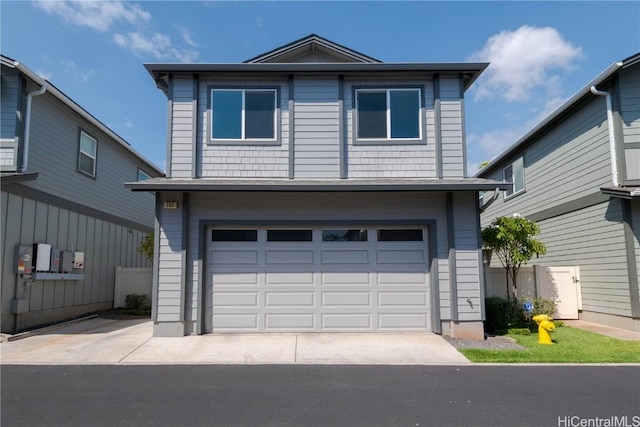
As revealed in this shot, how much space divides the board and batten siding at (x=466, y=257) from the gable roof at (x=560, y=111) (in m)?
4.77

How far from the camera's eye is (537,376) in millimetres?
6258

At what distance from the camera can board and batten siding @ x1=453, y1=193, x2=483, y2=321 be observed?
900 cm

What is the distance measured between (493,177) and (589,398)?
47.2 ft

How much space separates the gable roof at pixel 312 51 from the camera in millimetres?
10875

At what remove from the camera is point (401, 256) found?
31.1 feet

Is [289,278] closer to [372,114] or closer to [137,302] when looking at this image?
[372,114]

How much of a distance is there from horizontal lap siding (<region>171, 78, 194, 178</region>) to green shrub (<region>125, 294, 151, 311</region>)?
5.74 m

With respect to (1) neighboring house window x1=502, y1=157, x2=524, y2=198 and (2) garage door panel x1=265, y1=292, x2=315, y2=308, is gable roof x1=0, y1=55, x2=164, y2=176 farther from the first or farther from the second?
(1) neighboring house window x1=502, y1=157, x2=524, y2=198

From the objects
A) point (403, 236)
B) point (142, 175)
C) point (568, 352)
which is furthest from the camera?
point (142, 175)

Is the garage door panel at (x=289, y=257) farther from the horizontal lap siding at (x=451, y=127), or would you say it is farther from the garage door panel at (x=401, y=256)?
the horizontal lap siding at (x=451, y=127)

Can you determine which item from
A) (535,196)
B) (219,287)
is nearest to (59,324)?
(219,287)

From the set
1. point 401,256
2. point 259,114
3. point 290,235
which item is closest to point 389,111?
point 259,114

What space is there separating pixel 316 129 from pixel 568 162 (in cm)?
797

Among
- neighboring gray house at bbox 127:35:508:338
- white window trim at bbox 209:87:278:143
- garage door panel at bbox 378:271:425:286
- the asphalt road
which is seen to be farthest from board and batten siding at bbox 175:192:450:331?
the asphalt road
